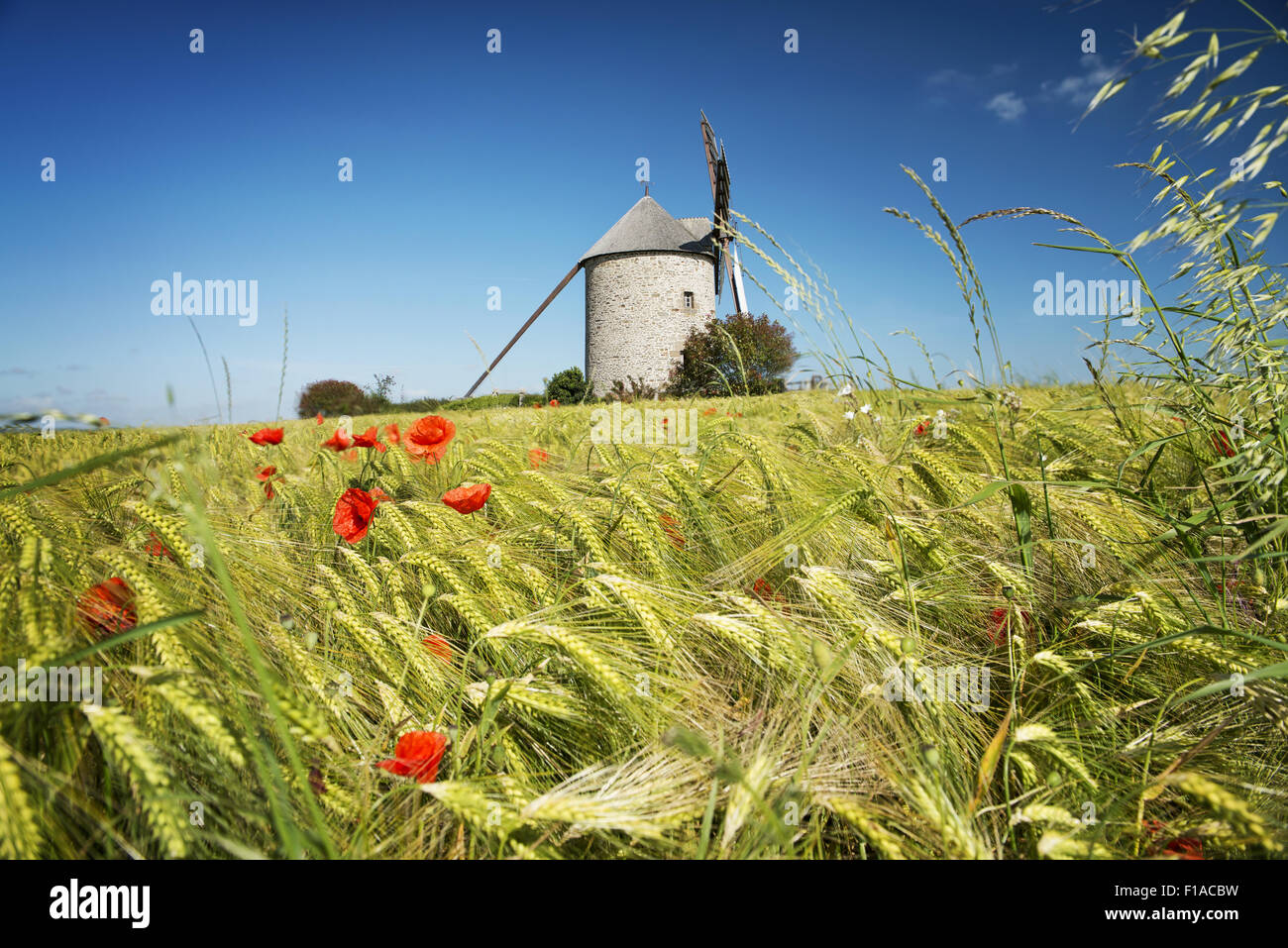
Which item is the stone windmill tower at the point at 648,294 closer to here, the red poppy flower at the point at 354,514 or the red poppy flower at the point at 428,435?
the red poppy flower at the point at 428,435

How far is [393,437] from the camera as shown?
2.31 m

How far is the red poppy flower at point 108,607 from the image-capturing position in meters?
0.66

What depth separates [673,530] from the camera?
1.27 metres

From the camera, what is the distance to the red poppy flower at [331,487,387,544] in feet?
4.07

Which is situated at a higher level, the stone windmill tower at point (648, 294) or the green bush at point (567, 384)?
the stone windmill tower at point (648, 294)

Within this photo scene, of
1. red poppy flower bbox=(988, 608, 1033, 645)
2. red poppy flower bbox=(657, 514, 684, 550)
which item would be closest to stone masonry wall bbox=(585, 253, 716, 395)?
red poppy flower bbox=(657, 514, 684, 550)

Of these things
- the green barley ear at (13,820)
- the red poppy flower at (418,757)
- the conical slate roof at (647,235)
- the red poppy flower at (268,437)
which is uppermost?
the conical slate roof at (647,235)

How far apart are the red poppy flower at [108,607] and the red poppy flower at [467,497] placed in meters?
0.60

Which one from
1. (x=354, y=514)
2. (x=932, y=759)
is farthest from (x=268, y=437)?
(x=932, y=759)

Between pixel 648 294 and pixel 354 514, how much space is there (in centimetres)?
2279

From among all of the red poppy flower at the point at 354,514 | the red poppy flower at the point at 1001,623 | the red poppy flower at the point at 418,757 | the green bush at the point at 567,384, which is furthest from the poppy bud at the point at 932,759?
the green bush at the point at 567,384

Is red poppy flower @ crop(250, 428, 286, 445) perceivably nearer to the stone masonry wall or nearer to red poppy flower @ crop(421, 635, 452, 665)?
red poppy flower @ crop(421, 635, 452, 665)
